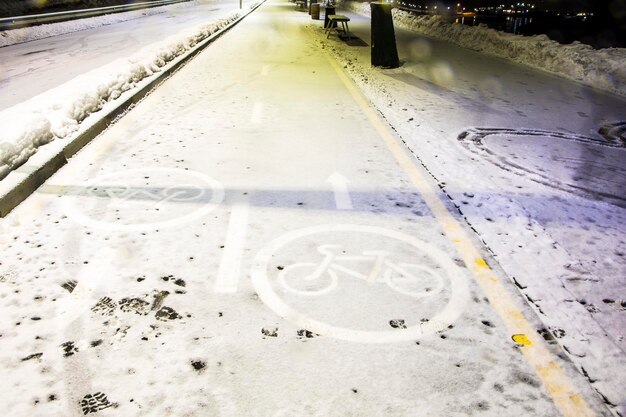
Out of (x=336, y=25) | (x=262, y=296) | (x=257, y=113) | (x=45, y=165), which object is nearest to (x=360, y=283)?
(x=262, y=296)

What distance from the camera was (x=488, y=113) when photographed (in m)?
7.31

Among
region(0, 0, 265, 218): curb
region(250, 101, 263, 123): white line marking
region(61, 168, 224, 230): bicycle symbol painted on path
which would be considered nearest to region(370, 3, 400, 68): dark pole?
region(250, 101, 263, 123): white line marking

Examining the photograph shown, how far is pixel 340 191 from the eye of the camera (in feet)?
14.2

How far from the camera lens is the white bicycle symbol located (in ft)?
9.39

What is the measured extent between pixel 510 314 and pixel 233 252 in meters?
1.99

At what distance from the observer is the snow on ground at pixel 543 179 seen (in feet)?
8.71

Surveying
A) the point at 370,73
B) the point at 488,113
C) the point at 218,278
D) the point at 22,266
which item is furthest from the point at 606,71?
the point at 22,266

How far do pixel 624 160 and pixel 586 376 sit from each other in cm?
435

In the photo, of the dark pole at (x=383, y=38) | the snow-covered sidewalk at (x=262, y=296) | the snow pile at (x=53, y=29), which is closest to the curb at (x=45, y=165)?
the snow-covered sidewalk at (x=262, y=296)

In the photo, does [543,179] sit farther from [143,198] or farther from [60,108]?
[60,108]

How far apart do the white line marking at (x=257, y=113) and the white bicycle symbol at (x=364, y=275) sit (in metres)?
4.02

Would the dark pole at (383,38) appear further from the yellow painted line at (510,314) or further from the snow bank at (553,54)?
the yellow painted line at (510,314)

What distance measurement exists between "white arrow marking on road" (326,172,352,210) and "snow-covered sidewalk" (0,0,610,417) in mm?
26

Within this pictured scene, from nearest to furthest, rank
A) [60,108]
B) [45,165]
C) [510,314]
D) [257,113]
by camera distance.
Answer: [510,314] → [45,165] → [60,108] → [257,113]
